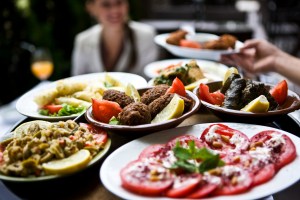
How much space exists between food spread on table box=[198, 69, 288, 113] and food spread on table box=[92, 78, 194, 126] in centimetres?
13

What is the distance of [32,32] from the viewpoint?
17.9 ft

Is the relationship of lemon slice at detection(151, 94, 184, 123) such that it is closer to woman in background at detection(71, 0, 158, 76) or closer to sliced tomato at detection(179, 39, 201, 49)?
sliced tomato at detection(179, 39, 201, 49)

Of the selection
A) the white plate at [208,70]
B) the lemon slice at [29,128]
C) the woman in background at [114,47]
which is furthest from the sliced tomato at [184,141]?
the woman in background at [114,47]

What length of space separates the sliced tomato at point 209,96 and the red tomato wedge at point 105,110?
14.9 inches

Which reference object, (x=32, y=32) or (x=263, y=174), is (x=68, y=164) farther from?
(x=32, y=32)

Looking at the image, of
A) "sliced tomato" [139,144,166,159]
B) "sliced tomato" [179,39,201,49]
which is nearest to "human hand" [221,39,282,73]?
"sliced tomato" [179,39,201,49]

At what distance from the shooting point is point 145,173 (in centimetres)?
110

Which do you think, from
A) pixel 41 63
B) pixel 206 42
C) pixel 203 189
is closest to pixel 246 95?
pixel 203 189

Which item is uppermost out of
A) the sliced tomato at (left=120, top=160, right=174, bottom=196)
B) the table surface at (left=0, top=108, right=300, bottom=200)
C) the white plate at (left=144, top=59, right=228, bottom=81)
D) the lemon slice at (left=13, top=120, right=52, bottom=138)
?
the lemon slice at (left=13, top=120, right=52, bottom=138)

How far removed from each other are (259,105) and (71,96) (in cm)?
95

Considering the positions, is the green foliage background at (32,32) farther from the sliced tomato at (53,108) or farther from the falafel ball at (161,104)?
the falafel ball at (161,104)

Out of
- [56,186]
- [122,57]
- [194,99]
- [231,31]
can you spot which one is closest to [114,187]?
[56,186]

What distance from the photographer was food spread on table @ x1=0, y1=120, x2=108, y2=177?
115 cm

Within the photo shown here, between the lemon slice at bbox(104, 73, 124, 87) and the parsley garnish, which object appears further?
the lemon slice at bbox(104, 73, 124, 87)
